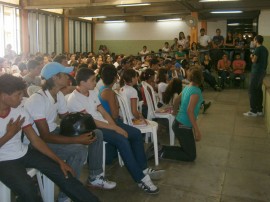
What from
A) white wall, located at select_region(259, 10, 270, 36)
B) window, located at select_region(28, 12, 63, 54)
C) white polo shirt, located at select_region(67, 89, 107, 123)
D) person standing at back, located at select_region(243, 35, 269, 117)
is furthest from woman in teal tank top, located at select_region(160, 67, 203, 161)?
window, located at select_region(28, 12, 63, 54)

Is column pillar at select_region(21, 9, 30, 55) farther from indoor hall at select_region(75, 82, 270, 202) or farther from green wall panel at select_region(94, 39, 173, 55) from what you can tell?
indoor hall at select_region(75, 82, 270, 202)

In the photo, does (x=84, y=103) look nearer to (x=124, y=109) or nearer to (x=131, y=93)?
(x=124, y=109)

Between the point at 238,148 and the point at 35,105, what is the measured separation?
300cm

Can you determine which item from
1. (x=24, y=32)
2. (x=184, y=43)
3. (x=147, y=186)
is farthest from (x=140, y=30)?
(x=147, y=186)

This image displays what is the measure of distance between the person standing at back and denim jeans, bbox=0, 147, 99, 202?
4817 millimetres

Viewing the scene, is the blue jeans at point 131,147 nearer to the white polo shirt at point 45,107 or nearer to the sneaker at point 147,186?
the sneaker at point 147,186

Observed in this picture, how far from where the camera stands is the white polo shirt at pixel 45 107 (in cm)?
253

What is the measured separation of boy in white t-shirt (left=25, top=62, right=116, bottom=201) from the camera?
8.36ft

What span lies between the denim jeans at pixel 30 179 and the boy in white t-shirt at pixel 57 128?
0.21 m

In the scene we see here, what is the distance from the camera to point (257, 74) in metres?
6.18

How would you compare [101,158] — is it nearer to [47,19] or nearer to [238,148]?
[238,148]

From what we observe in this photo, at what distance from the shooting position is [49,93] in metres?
2.71

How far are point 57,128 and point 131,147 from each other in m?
0.81

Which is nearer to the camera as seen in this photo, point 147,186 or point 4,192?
point 4,192
